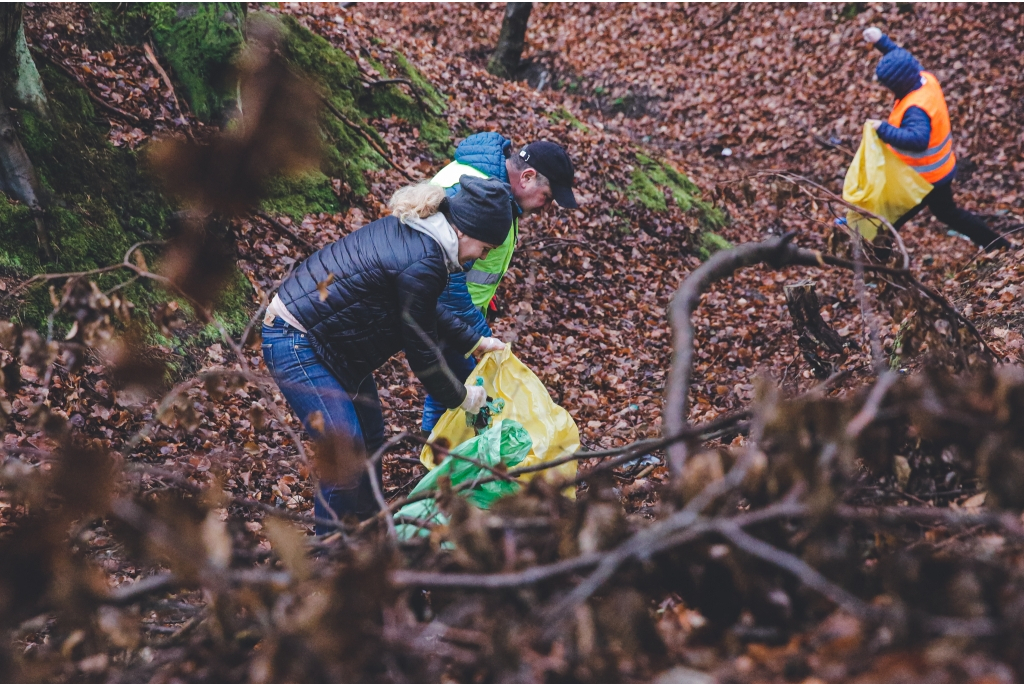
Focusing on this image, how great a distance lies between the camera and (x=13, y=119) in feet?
14.5

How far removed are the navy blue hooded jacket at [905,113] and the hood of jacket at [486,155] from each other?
A: 405cm

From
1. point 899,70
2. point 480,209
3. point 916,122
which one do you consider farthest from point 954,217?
point 480,209

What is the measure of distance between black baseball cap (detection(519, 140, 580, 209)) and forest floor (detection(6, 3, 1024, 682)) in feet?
3.27

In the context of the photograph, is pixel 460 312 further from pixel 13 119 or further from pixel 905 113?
pixel 905 113

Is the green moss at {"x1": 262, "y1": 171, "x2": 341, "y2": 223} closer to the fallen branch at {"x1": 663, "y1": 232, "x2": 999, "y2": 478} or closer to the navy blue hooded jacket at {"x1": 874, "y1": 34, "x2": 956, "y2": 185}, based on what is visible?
the fallen branch at {"x1": 663, "y1": 232, "x2": 999, "y2": 478}

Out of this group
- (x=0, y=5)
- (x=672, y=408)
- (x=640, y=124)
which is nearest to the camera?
(x=672, y=408)

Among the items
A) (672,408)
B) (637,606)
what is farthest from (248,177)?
(637,606)

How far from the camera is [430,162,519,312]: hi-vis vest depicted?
3.77 m

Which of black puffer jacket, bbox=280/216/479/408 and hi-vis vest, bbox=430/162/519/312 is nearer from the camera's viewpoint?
black puffer jacket, bbox=280/216/479/408

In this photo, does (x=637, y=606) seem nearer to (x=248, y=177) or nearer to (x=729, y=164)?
(x=248, y=177)

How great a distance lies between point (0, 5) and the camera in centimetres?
413

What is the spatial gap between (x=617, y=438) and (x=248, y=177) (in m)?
3.49

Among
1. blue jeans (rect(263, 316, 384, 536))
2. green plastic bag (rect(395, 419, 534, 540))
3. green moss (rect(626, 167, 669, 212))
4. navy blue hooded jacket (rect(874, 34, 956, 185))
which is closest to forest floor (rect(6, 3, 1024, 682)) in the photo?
green moss (rect(626, 167, 669, 212))

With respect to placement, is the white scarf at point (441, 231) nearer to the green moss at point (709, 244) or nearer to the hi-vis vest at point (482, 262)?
the hi-vis vest at point (482, 262)
